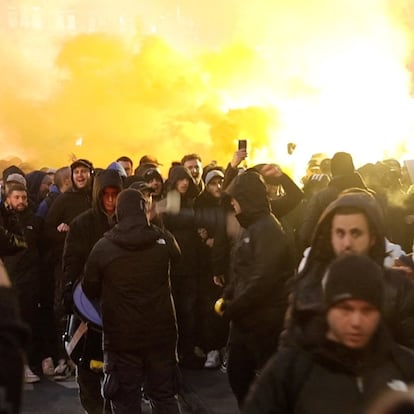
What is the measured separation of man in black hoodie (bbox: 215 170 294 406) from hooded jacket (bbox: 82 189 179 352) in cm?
41

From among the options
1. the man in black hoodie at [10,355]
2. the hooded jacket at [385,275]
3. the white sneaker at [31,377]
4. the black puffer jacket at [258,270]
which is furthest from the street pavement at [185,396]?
the man in black hoodie at [10,355]

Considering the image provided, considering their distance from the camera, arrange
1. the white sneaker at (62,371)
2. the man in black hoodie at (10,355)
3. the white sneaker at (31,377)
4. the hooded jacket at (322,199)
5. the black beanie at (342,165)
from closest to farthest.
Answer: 1. the man in black hoodie at (10,355)
2. the hooded jacket at (322,199)
3. the black beanie at (342,165)
4. the white sneaker at (31,377)
5. the white sneaker at (62,371)

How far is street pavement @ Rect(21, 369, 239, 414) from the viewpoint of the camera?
25.3 feet

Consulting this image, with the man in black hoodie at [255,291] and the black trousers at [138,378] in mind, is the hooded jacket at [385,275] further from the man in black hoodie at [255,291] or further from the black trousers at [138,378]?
the black trousers at [138,378]

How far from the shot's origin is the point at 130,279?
6004 mm

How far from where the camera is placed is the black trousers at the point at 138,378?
6.09m

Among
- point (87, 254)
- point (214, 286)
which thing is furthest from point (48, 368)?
point (87, 254)

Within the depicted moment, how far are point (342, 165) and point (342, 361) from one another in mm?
4200

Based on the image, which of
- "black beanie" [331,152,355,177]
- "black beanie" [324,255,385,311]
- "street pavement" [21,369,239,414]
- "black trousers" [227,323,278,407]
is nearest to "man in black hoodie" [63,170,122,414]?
"street pavement" [21,369,239,414]

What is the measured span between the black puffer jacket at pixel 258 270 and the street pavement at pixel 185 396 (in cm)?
182

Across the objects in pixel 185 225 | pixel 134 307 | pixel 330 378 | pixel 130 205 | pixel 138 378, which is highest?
pixel 130 205

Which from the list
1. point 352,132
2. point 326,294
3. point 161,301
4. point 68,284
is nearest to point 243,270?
point 161,301

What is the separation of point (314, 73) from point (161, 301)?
14.4m

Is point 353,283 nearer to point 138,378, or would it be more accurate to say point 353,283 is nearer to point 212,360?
point 138,378
